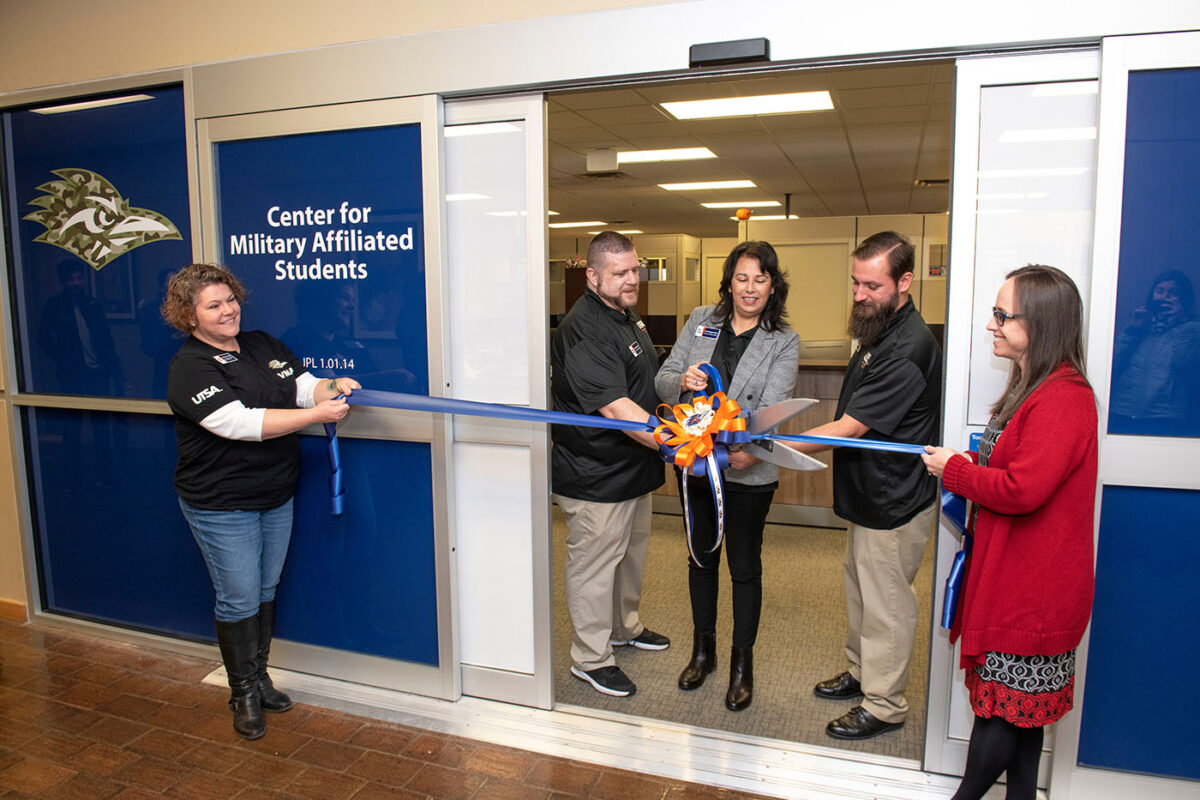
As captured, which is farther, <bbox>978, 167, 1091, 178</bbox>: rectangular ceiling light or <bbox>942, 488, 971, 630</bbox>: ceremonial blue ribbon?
<bbox>978, 167, 1091, 178</bbox>: rectangular ceiling light

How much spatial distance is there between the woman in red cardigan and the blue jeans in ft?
7.59

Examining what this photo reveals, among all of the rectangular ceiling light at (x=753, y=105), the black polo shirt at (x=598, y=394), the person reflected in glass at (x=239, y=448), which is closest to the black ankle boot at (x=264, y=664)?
the person reflected in glass at (x=239, y=448)

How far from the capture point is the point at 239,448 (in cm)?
277

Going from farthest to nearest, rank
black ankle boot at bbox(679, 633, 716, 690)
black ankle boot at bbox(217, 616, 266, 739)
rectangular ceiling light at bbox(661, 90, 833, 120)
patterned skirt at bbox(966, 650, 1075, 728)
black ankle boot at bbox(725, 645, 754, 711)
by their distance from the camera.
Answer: rectangular ceiling light at bbox(661, 90, 833, 120) → black ankle boot at bbox(679, 633, 716, 690) → black ankle boot at bbox(725, 645, 754, 711) → black ankle boot at bbox(217, 616, 266, 739) → patterned skirt at bbox(966, 650, 1075, 728)

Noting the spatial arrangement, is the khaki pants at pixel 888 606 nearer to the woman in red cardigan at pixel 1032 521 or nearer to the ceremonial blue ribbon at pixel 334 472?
the woman in red cardigan at pixel 1032 521

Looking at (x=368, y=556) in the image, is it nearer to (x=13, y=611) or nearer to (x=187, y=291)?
(x=187, y=291)

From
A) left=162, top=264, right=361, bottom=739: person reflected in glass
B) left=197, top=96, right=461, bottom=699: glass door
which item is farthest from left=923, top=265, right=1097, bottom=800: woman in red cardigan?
left=162, top=264, right=361, bottom=739: person reflected in glass

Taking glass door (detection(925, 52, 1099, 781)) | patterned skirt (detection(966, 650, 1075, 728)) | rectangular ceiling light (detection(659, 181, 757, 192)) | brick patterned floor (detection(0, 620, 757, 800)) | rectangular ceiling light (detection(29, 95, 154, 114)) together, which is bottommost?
brick patterned floor (detection(0, 620, 757, 800))

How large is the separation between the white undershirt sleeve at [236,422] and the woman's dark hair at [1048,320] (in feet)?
7.57

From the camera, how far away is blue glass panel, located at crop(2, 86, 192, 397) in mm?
3260

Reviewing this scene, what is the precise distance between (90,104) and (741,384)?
3.02 metres

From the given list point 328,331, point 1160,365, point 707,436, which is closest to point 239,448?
point 328,331

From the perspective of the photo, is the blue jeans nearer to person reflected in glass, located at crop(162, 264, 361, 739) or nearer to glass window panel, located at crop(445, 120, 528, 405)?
person reflected in glass, located at crop(162, 264, 361, 739)

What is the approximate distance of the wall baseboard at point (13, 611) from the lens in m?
3.87
